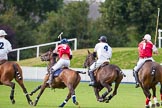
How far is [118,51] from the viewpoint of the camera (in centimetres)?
5112

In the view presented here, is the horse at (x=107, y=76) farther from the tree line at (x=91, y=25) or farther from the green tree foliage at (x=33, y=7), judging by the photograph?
the green tree foliage at (x=33, y=7)

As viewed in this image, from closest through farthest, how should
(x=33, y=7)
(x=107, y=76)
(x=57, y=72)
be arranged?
(x=57, y=72), (x=107, y=76), (x=33, y=7)

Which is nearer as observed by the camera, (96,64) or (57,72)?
(57,72)

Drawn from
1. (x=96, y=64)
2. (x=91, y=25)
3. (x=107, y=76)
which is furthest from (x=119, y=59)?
(x=107, y=76)

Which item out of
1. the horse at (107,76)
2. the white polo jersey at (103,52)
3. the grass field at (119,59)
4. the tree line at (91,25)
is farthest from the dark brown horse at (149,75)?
the tree line at (91,25)

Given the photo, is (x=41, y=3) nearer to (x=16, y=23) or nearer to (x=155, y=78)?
(x=16, y=23)

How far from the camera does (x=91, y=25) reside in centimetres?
6888

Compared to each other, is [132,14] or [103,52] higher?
[103,52]

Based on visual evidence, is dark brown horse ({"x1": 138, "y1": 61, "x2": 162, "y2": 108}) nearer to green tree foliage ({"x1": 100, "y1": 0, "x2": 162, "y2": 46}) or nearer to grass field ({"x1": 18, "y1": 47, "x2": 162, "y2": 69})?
grass field ({"x1": 18, "y1": 47, "x2": 162, "y2": 69})

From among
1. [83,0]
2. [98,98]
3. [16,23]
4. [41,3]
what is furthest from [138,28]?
[98,98]

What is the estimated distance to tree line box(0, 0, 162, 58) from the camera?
6238cm

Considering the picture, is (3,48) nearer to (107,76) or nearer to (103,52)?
(103,52)

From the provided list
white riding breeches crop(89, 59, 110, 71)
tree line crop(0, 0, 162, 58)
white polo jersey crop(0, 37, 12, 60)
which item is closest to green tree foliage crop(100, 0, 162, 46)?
tree line crop(0, 0, 162, 58)

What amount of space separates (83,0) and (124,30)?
18.3 feet
